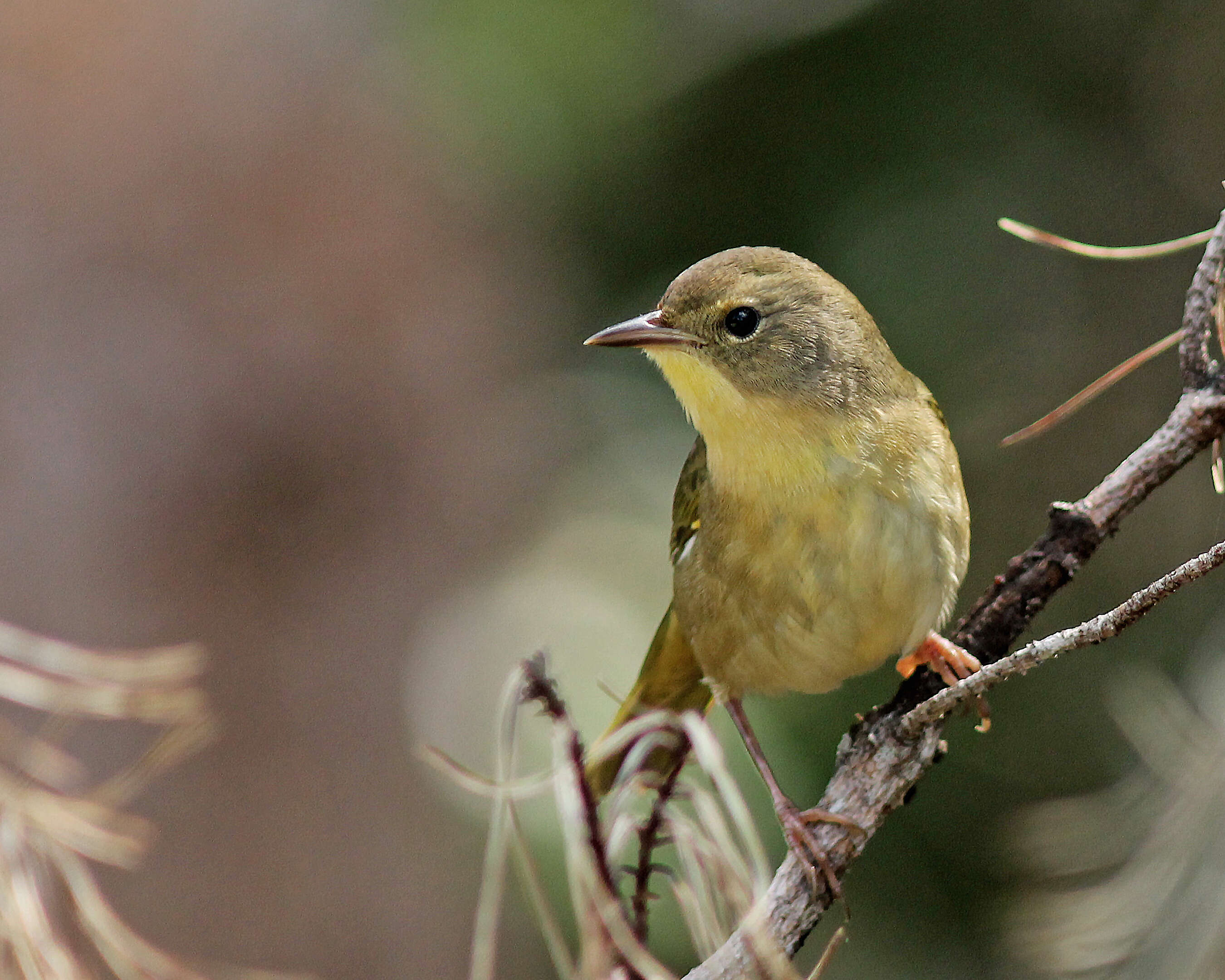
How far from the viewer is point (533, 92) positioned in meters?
5.25

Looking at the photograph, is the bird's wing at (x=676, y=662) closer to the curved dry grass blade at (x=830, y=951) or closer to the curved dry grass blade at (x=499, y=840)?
the curved dry grass blade at (x=499, y=840)

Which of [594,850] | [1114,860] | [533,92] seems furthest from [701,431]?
[533,92]

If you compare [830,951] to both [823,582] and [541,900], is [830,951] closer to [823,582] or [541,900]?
[541,900]

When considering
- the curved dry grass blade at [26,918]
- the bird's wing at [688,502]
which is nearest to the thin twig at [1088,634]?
the curved dry grass blade at [26,918]

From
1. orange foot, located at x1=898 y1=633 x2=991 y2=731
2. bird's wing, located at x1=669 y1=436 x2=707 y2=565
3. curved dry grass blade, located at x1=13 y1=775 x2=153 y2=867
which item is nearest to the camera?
curved dry grass blade, located at x1=13 y1=775 x2=153 y2=867

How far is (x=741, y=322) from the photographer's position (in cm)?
277

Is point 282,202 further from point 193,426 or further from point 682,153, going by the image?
point 682,153

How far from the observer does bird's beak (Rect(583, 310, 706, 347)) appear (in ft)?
8.85

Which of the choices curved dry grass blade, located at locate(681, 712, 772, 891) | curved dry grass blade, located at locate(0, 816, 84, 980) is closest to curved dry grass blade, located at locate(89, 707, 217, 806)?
curved dry grass blade, located at locate(0, 816, 84, 980)

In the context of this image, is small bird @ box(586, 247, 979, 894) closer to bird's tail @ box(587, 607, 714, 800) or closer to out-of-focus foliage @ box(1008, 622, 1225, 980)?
bird's tail @ box(587, 607, 714, 800)

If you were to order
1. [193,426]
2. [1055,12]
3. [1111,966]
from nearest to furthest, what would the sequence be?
[1111,966] < [1055,12] < [193,426]

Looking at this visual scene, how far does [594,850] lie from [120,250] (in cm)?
520

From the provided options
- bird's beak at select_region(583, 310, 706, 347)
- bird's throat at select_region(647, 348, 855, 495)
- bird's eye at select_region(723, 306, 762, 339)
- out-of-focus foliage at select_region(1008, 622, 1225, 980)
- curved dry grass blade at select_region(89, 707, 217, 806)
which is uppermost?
bird's beak at select_region(583, 310, 706, 347)

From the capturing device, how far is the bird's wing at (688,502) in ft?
9.87
